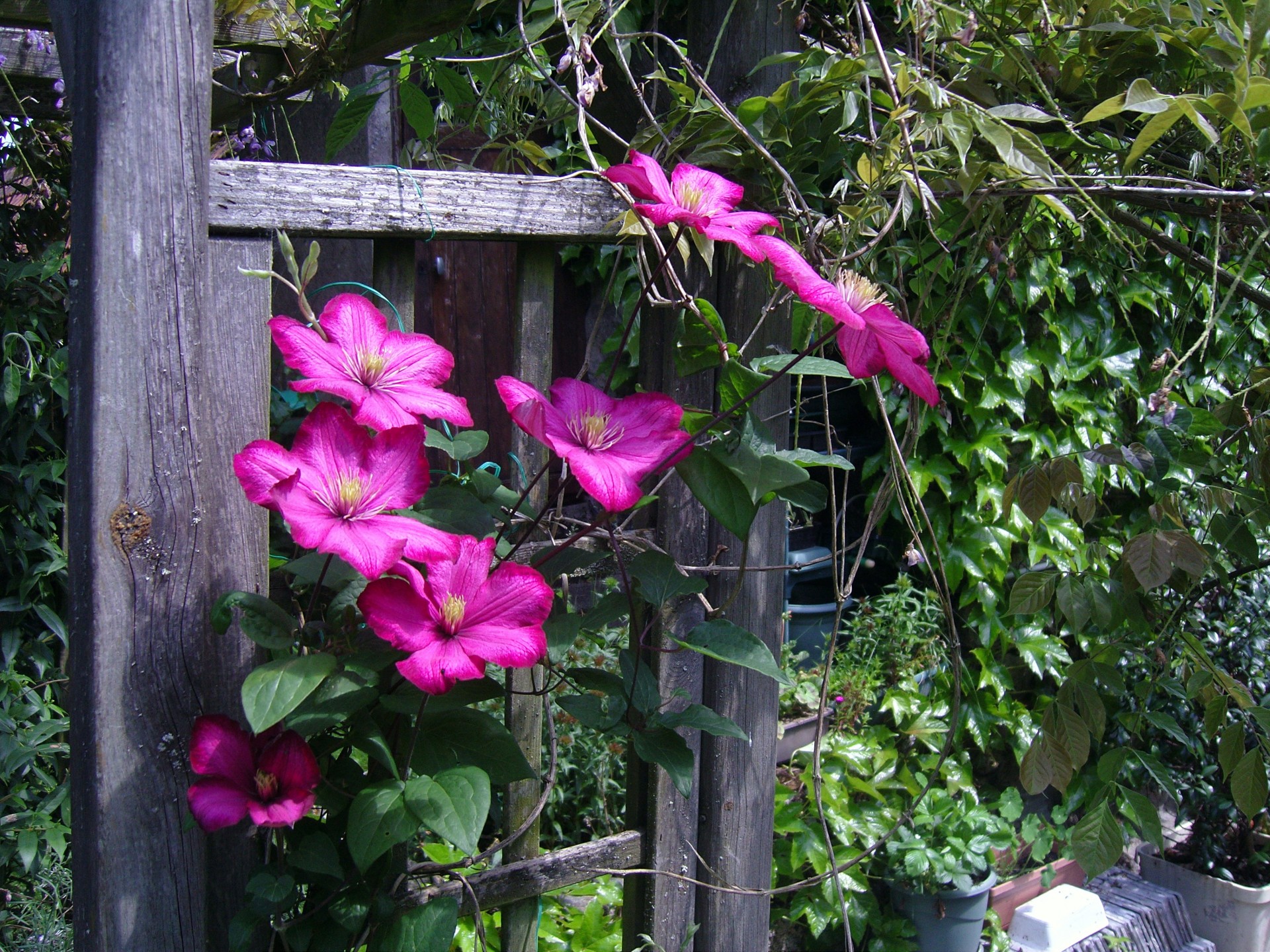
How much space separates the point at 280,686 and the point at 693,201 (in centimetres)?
61

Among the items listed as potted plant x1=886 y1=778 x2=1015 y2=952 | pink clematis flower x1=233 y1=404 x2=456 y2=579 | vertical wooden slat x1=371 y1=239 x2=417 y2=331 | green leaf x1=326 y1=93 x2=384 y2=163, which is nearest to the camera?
pink clematis flower x1=233 y1=404 x2=456 y2=579

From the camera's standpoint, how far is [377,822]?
0.85 meters

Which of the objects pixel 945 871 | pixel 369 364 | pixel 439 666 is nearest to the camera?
pixel 439 666

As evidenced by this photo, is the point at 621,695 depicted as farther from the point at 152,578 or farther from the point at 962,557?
the point at 962,557

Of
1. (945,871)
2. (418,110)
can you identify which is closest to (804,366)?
(418,110)

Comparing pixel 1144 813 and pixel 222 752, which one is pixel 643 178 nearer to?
pixel 222 752

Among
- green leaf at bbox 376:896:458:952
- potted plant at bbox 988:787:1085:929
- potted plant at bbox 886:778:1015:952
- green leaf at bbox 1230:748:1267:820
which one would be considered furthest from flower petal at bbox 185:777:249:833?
potted plant at bbox 988:787:1085:929

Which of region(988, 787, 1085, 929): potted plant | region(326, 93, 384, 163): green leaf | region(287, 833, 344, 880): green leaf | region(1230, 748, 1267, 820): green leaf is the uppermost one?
region(326, 93, 384, 163): green leaf

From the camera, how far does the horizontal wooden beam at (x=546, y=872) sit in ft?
3.97

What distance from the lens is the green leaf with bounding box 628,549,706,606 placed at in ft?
3.52

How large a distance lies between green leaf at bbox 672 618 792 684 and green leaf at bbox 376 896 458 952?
374 millimetres

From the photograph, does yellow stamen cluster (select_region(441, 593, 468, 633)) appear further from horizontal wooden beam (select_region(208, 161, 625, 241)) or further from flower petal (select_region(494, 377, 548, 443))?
horizontal wooden beam (select_region(208, 161, 625, 241))

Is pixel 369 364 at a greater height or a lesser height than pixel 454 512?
greater

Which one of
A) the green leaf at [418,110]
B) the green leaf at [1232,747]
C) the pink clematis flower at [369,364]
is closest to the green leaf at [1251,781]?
the green leaf at [1232,747]
